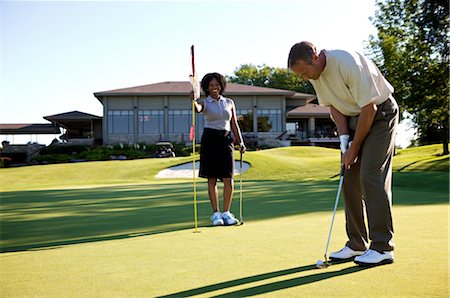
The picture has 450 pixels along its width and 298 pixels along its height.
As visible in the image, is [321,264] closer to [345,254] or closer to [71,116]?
[345,254]

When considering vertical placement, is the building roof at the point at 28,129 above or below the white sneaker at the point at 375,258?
above

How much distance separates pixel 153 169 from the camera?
25.2 metres

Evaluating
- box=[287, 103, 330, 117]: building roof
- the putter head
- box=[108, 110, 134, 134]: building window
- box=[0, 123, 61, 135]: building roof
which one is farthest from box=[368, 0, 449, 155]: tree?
box=[0, 123, 61, 135]: building roof

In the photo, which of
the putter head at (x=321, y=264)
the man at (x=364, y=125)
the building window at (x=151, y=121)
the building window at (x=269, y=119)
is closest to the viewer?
the putter head at (x=321, y=264)

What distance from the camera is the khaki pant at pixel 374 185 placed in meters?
Answer: 3.90

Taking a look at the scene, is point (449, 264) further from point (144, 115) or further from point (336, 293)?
point (144, 115)

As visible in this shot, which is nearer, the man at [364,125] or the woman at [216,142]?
the man at [364,125]

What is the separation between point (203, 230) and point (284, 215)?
1.78m

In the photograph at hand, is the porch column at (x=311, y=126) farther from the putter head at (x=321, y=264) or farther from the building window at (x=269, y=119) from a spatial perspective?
the putter head at (x=321, y=264)

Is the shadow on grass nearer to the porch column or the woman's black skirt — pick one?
the woman's black skirt

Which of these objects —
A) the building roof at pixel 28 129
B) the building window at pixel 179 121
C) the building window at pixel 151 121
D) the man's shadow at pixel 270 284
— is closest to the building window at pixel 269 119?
the building window at pixel 179 121

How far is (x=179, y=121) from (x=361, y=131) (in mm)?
41980

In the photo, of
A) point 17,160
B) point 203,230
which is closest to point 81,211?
point 203,230

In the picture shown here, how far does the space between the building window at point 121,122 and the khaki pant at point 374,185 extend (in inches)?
1662
